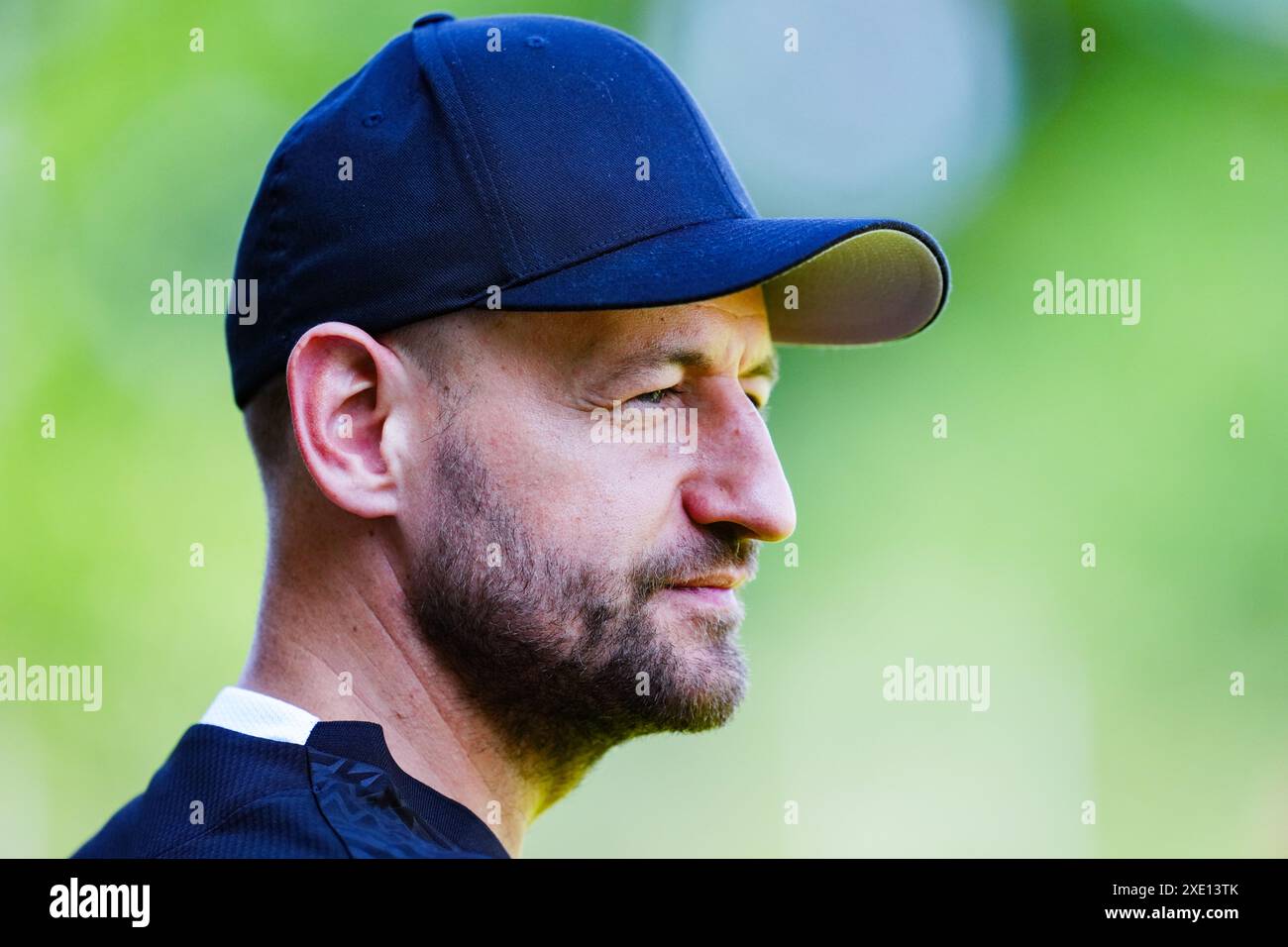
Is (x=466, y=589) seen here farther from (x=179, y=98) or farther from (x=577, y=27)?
(x=179, y=98)

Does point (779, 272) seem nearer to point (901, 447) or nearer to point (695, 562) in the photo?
point (695, 562)

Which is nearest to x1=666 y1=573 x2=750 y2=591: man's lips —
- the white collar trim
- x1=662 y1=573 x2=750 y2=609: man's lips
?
x1=662 y1=573 x2=750 y2=609: man's lips

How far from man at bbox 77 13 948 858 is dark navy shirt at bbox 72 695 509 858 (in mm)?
10

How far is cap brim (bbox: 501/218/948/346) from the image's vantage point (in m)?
1.79

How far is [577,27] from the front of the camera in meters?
2.05

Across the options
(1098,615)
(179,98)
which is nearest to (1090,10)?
(1098,615)

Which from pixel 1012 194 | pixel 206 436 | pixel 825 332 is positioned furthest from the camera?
pixel 1012 194

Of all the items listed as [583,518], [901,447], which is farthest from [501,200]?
[901,447]

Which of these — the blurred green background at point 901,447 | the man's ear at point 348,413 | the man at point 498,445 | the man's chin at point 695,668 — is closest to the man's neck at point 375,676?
the man at point 498,445

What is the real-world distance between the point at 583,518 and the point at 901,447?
563 centimetres

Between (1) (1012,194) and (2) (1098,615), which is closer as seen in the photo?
(2) (1098,615)

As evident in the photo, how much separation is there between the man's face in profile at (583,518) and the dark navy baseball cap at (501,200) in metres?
0.08

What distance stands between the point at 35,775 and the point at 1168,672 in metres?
5.58

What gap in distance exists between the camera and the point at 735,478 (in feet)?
6.20
